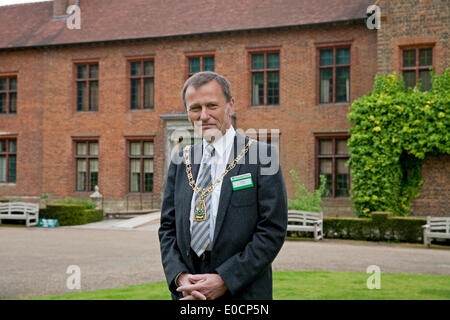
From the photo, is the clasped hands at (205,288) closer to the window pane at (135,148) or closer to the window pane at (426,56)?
the window pane at (426,56)

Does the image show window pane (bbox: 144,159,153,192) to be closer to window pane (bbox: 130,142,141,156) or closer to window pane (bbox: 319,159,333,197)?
window pane (bbox: 130,142,141,156)

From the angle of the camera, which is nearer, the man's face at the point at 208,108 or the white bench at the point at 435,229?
the man's face at the point at 208,108

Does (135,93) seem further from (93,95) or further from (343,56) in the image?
(343,56)

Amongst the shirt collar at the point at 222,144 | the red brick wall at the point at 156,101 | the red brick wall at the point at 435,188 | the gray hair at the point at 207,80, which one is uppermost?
the red brick wall at the point at 156,101

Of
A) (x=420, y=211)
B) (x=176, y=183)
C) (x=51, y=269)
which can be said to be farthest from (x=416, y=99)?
(x=176, y=183)

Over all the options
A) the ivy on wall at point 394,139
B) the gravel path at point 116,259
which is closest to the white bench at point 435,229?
the gravel path at point 116,259

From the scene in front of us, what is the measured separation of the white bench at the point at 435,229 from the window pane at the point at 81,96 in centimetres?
1450

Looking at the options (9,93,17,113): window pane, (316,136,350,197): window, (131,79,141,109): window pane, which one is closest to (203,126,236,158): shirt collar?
(316,136,350,197): window

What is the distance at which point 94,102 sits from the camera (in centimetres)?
2084

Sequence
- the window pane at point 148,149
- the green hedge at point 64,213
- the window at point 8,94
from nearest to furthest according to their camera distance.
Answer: the green hedge at point 64,213 → the window pane at point 148,149 → the window at point 8,94

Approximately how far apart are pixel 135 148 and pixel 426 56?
1144 centimetres

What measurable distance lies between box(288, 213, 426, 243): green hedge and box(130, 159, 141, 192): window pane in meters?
8.75

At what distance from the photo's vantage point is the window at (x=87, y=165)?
20578mm

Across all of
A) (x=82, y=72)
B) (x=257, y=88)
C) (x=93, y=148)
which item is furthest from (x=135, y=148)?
(x=257, y=88)
